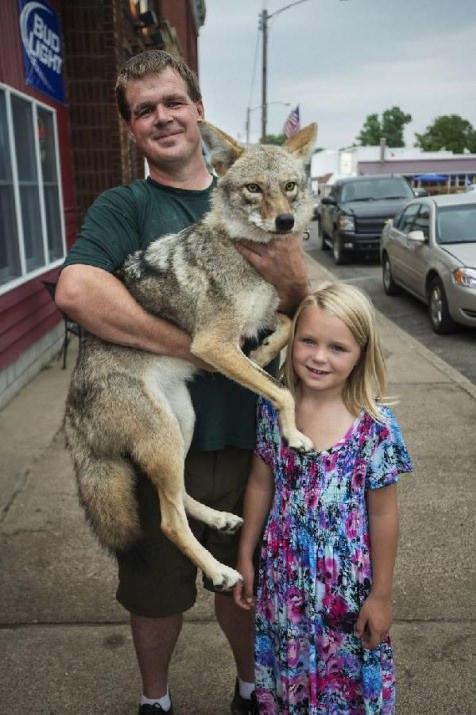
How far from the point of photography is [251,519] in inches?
88.3

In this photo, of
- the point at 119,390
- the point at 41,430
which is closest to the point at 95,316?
the point at 119,390

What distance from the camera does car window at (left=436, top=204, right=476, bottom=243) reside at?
366 inches

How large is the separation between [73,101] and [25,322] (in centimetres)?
368

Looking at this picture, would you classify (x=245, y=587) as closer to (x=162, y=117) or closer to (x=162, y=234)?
(x=162, y=234)

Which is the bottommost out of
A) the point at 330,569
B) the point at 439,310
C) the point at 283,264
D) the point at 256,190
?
the point at 439,310

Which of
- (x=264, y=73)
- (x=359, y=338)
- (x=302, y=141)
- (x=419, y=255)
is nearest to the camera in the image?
(x=359, y=338)

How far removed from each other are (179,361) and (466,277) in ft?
22.5

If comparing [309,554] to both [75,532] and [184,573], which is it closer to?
[184,573]

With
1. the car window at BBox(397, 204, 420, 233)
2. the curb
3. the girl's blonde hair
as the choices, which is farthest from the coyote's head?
the car window at BBox(397, 204, 420, 233)

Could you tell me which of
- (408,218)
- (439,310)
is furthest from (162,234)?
(408,218)

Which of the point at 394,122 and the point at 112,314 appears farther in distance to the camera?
the point at 394,122

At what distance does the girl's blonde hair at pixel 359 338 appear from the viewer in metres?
2.01

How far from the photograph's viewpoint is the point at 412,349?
805 cm

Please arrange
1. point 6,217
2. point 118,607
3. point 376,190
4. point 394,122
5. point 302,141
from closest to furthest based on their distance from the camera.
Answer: point 302,141, point 118,607, point 6,217, point 376,190, point 394,122
